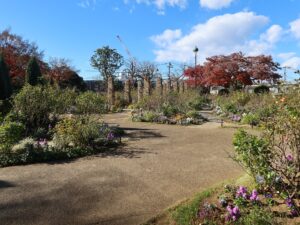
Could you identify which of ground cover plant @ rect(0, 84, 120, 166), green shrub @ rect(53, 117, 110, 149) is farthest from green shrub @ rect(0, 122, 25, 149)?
green shrub @ rect(53, 117, 110, 149)

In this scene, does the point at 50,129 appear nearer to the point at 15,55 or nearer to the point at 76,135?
the point at 76,135

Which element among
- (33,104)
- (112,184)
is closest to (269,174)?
(112,184)

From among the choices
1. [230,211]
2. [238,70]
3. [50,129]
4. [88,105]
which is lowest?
[230,211]

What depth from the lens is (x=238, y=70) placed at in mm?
25266

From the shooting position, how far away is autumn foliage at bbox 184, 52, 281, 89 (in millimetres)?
24625

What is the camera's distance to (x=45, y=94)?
356 inches

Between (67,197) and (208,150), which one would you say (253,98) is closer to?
(208,150)

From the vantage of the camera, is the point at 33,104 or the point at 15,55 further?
the point at 15,55

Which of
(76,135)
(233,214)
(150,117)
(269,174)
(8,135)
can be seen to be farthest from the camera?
(150,117)

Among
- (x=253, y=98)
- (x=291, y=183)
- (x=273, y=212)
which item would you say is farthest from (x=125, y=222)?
(x=253, y=98)

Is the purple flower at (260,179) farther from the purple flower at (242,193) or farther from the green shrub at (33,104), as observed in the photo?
the green shrub at (33,104)

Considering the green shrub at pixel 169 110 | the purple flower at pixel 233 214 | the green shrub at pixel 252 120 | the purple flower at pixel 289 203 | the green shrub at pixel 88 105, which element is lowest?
the purple flower at pixel 233 214

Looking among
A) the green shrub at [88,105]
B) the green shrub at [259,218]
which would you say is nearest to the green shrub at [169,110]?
the green shrub at [88,105]

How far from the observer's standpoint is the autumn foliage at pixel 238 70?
969 inches
